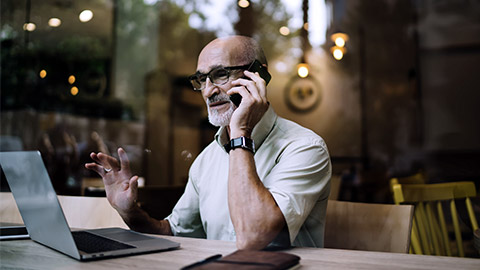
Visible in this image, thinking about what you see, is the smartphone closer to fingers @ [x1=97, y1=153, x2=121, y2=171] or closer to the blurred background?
fingers @ [x1=97, y1=153, x2=121, y2=171]

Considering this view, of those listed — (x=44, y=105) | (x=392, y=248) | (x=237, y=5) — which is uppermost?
(x=237, y=5)

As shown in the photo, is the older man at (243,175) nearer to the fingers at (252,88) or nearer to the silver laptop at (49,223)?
the fingers at (252,88)

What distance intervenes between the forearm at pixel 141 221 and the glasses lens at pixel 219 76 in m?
0.46

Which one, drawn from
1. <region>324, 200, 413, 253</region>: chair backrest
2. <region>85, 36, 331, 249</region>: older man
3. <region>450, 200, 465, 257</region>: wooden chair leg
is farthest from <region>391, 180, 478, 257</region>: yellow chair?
<region>85, 36, 331, 249</region>: older man

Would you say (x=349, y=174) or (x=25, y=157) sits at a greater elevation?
(x=25, y=157)

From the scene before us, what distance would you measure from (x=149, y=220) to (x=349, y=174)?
6.25 feet

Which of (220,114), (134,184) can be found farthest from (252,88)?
(134,184)

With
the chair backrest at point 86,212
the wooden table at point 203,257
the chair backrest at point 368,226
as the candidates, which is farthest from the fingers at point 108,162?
the chair backrest at point 368,226

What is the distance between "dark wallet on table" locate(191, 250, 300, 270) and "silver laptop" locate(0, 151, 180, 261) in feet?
0.75

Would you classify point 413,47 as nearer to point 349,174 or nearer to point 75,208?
point 349,174

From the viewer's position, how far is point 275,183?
106 cm

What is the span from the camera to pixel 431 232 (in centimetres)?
171

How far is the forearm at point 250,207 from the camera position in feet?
3.10

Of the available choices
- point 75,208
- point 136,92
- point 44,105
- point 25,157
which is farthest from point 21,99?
point 25,157
